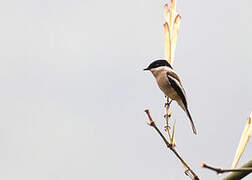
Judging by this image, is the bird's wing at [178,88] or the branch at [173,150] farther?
the bird's wing at [178,88]

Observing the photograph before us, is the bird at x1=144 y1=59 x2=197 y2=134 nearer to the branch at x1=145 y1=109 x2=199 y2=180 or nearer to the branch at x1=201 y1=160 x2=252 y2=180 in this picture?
the branch at x1=145 y1=109 x2=199 y2=180

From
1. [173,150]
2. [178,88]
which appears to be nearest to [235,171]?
[173,150]

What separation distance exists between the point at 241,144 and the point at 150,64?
41 centimetres

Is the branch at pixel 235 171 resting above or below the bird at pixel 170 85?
below

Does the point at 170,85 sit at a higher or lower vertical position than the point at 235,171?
higher

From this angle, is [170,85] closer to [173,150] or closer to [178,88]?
[178,88]

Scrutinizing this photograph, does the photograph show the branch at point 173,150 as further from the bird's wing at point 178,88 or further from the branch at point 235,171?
the bird's wing at point 178,88

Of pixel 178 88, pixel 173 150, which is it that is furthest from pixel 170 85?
pixel 173 150

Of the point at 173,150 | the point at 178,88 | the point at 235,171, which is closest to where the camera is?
the point at 235,171

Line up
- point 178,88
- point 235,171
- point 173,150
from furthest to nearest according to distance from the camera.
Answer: point 178,88, point 173,150, point 235,171

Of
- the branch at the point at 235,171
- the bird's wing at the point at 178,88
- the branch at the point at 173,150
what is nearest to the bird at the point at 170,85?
the bird's wing at the point at 178,88

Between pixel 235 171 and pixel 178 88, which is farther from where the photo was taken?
pixel 178 88

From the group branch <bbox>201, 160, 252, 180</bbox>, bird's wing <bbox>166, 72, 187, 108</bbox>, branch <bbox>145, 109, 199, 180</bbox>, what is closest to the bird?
bird's wing <bbox>166, 72, 187, 108</bbox>

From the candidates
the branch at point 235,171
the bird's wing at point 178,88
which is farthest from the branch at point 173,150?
the bird's wing at point 178,88
